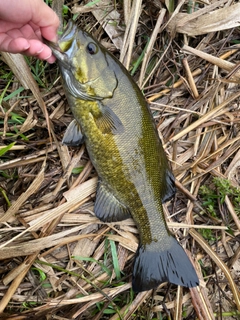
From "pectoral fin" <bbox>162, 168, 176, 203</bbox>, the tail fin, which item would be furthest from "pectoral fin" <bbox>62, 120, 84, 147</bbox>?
the tail fin

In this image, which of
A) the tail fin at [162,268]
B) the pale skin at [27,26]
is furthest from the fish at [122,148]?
the pale skin at [27,26]

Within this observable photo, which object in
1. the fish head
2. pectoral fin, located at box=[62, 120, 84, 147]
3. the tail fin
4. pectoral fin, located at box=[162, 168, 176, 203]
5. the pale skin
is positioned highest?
the pale skin

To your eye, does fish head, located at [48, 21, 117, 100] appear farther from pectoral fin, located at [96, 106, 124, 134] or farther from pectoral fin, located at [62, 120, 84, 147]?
pectoral fin, located at [62, 120, 84, 147]

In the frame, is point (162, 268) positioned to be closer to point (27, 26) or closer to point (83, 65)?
point (83, 65)

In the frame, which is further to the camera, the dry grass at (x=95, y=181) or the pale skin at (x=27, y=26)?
the dry grass at (x=95, y=181)

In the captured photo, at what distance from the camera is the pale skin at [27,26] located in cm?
233

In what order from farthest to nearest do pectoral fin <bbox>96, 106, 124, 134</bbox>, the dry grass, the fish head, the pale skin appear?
the dry grass → pectoral fin <bbox>96, 106, 124, 134</bbox> → the fish head → the pale skin

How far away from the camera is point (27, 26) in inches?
103

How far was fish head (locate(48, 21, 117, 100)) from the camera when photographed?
2.68 m

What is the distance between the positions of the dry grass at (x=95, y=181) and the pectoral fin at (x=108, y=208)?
0.11 m

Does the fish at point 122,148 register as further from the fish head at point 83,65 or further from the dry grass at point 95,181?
the dry grass at point 95,181

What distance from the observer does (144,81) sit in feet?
10.4

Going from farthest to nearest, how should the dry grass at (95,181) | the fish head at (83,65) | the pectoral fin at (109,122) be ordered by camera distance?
the dry grass at (95,181), the pectoral fin at (109,122), the fish head at (83,65)

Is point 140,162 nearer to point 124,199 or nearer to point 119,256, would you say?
point 124,199
